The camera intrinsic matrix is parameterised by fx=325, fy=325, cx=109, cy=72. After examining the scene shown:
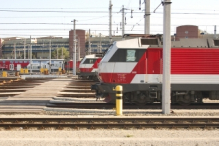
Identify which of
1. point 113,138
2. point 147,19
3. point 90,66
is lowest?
point 113,138

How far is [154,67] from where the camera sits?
594 inches

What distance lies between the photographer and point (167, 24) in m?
13.1

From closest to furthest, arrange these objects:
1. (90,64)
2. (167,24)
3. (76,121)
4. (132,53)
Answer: (76,121)
(167,24)
(132,53)
(90,64)

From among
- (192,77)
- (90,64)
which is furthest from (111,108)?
(90,64)

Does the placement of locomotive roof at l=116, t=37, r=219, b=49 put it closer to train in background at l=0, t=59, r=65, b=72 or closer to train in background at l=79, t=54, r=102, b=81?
train in background at l=79, t=54, r=102, b=81

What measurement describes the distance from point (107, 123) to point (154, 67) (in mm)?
5114

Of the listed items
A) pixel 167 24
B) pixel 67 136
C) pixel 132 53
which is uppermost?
pixel 167 24

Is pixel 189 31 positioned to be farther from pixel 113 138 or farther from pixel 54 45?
pixel 113 138

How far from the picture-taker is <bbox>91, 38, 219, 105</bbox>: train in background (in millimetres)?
14984

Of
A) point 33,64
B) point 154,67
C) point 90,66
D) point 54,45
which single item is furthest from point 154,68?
point 54,45

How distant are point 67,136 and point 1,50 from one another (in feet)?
337

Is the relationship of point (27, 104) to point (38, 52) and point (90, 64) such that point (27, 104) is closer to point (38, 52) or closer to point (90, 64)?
point (90, 64)

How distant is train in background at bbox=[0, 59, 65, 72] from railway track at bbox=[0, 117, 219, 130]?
204ft

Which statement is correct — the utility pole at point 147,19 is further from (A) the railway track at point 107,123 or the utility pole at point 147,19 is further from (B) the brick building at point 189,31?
(B) the brick building at point 189,31
